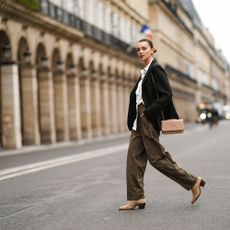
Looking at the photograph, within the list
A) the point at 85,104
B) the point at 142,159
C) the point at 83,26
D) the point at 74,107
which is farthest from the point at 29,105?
the point at 142,159

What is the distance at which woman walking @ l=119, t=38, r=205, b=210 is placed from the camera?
25.5 ft

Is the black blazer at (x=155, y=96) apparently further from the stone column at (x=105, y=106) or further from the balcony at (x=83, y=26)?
the stone column at (x=105, y=106)

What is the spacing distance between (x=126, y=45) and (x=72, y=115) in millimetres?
16376

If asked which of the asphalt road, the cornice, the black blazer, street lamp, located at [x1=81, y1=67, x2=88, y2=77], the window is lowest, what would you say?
the asphalt road

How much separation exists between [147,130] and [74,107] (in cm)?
2924

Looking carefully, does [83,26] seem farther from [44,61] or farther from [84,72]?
[44,61]

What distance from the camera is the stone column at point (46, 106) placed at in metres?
32.1

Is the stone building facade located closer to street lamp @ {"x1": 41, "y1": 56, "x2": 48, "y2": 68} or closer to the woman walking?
street lamp @ {"x1": 41, "y1": 56, "x2": 48, "y2": 68}

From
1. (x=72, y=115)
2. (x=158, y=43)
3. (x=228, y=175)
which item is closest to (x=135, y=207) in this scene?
(x=228, y=175)

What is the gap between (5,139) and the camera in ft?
90.0

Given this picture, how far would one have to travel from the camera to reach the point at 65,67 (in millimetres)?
35812

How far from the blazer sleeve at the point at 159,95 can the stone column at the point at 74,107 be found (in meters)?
29.0

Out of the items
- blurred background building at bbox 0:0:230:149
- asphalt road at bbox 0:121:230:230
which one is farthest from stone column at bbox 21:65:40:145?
asphalt road at bbox 0:121:230:230

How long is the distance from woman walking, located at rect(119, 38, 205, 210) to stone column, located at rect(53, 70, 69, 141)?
1048 inches
